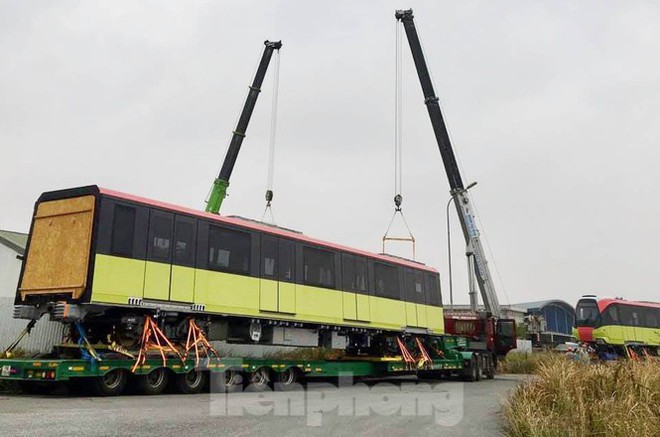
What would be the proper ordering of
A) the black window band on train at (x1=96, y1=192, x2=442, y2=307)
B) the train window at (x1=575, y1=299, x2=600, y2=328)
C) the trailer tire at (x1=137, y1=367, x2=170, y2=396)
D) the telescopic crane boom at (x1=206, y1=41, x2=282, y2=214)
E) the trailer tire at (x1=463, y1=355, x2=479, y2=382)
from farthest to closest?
the train window at (x1=575, y1=299, x2=600, y2=328)
the telescopic crane boom at (x1=206, y1=41, x2=282, y2=214)
the trailer tire at (x1=463, y1=355, x2=479, y2=382)
the trailer tire at (x1=137, y1=367, x2=170, y2=396)
the black window band on train at (x1=96, y1=192, x2=442, y2=307)

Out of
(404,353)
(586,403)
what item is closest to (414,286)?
(404,353)

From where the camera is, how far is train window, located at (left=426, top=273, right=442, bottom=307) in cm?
2020

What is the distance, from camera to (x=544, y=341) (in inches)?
1647

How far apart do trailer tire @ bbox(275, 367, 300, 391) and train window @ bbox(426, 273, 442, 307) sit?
659cm

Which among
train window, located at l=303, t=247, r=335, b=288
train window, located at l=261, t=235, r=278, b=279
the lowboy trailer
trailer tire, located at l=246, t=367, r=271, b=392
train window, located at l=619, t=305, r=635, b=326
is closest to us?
the lowboy trailer

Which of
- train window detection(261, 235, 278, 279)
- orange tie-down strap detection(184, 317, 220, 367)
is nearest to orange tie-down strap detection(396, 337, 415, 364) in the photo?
train window detection(261, 235, 278, 279)

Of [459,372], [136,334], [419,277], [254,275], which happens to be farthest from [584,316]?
[136,334]

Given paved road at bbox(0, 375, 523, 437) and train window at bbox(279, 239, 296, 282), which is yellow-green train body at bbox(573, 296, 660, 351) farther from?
train window at bbox(279, 239, 296, 282)

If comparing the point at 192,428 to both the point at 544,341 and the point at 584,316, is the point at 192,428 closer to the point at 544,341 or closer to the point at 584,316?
the point at 584,316

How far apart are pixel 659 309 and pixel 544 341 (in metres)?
12.5

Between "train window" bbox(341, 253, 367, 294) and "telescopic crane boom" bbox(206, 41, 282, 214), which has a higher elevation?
"telescopic crane boom" bbox(206, 41, 282, 214)

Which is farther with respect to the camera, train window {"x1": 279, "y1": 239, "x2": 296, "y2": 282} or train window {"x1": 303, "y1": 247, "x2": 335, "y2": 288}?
train window {"x1": 303, "y1": 247, "x2": 335, "y2": 288}

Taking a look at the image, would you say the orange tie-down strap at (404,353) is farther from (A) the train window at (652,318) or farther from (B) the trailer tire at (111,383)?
(A) the train window at (652,318)

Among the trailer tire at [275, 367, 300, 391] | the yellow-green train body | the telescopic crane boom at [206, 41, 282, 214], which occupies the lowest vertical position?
the trailer tire at [275, 367, 300, 391]
